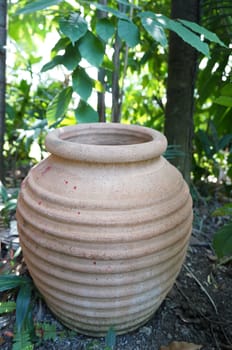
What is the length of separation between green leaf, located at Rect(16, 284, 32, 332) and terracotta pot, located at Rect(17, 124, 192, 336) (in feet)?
0.58

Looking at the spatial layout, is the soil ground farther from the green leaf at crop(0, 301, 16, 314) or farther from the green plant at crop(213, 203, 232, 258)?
the green plant at crop(213, 203, 232, 258)

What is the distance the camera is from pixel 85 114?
192 cm

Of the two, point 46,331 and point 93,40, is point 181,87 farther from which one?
point 46,331

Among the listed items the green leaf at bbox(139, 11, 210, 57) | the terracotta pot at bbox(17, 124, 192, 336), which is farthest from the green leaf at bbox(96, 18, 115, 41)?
the terracotta pot at bbox(17, 124, 192, 336)

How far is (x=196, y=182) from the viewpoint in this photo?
292 cm

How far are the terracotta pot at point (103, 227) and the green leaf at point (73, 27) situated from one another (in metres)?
0.40

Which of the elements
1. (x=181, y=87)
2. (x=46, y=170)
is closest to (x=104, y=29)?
(x=46, y=170)

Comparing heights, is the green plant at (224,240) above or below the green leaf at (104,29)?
below

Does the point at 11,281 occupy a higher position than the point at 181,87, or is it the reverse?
the point at 181,87

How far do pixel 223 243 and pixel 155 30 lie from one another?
0.78m

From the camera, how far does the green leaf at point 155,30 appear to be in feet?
4.97

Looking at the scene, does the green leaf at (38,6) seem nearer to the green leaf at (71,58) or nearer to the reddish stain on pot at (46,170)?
the green leaf at (71,58)

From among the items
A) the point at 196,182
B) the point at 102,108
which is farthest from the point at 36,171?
the point at 196,182

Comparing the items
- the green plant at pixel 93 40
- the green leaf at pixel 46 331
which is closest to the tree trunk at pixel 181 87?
the green plant at pixel 93 40
